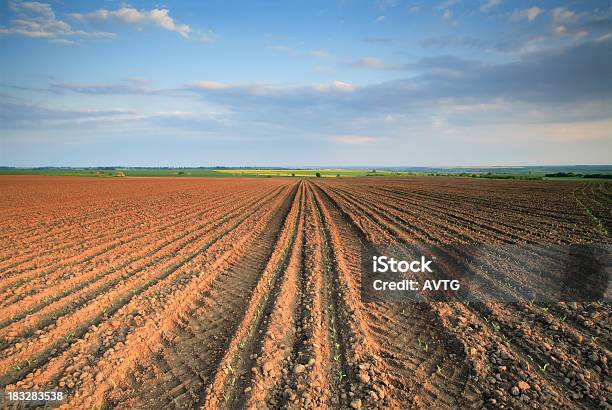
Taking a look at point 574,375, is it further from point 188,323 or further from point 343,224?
point 343,224

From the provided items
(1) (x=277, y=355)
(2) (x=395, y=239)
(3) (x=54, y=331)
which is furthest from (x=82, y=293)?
(2) (x=395, y=239)

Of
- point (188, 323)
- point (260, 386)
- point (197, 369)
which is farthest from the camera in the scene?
point (188, 323)

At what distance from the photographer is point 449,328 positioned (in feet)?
19.7

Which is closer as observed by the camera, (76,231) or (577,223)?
(76,231)

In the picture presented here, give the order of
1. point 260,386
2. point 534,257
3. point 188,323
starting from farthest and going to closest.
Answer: point 534,257 < point 188,323 < point 260,386

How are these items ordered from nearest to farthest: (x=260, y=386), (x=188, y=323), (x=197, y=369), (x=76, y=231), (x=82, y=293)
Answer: (x=260, y=386), (x=197, y=369), (x=188, y=323), (x=82, y=293), (x=76, y=231)

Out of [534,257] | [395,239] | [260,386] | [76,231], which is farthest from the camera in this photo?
[76,231]

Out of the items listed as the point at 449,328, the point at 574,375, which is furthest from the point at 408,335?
the point at 574,375

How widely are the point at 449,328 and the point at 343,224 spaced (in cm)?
1076

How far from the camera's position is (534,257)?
10.3m

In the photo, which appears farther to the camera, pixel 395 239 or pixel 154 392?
pixel 395 239

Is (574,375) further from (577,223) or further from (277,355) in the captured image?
(577,223)

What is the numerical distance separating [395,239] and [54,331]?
35.1 ft

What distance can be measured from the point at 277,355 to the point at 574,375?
418 cm
